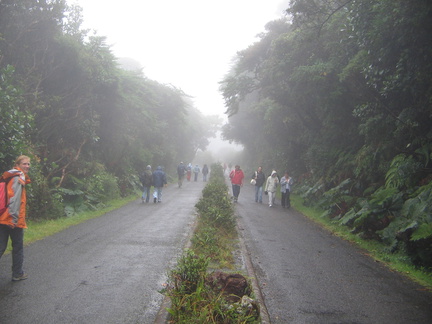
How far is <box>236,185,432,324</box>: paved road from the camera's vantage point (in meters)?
4.59

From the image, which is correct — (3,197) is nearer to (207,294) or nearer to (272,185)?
(207,294)

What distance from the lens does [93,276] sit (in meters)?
5.71

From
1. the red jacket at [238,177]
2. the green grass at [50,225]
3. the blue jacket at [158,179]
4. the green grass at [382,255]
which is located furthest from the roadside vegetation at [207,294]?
the red jacket at [238,177]

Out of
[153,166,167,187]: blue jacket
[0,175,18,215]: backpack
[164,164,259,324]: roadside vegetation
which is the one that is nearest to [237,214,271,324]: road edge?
[164,164,259,324]: roadside vegetation

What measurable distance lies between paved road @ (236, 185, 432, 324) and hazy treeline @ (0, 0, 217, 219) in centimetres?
700

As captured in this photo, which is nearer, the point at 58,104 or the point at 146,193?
the point at 58,104

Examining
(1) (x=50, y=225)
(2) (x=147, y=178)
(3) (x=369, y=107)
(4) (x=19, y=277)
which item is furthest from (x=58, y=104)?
(3) (x=369, y=107)

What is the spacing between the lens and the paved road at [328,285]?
4.59 meters

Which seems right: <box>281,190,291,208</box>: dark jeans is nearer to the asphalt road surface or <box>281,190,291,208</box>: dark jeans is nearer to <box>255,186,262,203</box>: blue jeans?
<box>255,186,262,203</box>: blue jeans

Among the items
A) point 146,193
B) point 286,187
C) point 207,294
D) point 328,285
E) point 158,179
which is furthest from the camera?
point 146,193

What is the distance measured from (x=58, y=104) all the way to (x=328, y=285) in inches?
514

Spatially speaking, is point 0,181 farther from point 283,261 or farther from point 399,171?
point 399,171

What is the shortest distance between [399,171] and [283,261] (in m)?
4.57

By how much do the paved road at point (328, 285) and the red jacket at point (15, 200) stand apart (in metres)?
3.80
